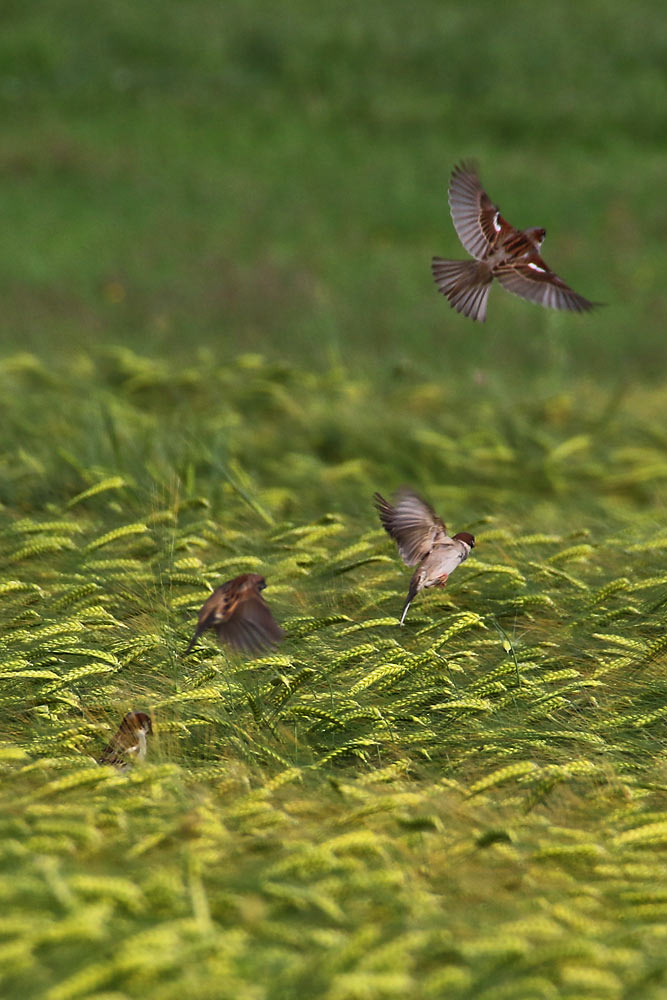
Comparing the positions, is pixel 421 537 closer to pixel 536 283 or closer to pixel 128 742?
pixel 536 283

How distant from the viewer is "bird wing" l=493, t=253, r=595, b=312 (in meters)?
3.85

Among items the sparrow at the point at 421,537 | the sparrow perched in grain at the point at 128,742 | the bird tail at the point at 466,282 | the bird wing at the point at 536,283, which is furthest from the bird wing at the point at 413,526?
the sparrow perched in grain at the point at 128,742

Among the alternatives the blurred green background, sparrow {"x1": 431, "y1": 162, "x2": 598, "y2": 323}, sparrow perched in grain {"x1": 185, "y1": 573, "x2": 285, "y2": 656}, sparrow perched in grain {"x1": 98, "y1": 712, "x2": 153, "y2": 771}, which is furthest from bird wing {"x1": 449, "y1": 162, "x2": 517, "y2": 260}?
the blurred green background

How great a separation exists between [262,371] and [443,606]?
4227 millimetres

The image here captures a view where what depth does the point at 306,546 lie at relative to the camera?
533 centimetres

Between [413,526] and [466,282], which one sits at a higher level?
[466,282]

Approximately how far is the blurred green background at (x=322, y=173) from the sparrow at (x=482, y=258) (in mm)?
4828

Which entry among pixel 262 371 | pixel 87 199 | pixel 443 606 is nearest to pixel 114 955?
pixel 443 606

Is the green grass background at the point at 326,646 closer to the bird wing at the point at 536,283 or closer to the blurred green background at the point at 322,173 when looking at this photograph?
the blurred green background at the point at 322,173

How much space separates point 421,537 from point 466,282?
35.1 inches

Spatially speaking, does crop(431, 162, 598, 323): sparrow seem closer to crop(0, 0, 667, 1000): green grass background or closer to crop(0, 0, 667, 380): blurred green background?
crop(0, 0, 667, 1000): green grass background

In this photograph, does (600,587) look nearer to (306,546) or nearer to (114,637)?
(306,546)

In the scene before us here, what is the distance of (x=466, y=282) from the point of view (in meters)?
3.99

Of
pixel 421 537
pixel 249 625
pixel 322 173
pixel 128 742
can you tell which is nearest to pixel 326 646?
pixel 421 537
